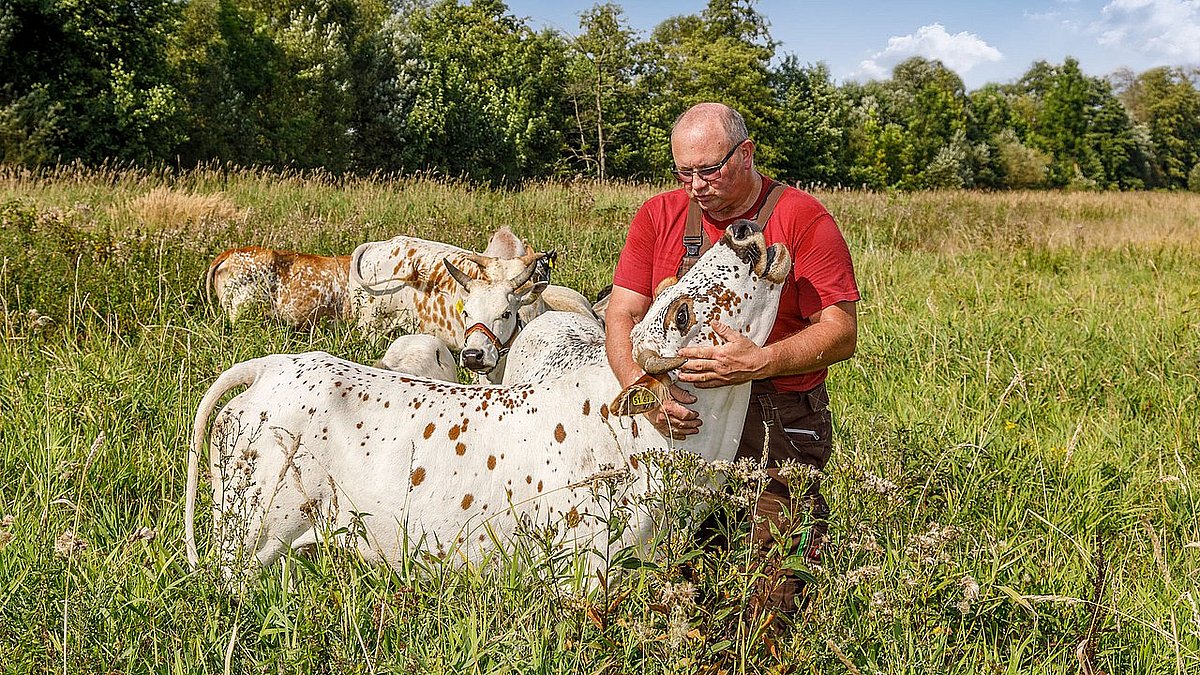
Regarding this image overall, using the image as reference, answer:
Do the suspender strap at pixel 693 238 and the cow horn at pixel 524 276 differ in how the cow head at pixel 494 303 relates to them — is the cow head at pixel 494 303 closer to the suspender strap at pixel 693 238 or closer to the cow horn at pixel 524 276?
the cow horn at pixel 524 276

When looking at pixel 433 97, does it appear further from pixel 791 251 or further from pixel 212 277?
pixel 791 251

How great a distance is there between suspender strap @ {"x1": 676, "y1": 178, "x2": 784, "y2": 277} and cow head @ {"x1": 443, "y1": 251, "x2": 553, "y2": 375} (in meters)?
2.32

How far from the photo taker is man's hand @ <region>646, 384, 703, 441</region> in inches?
116

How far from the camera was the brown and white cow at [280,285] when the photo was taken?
22.9 ft

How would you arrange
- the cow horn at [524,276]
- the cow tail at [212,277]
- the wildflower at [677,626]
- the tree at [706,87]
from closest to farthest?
the wildflower at [677,626] < the cow horn at [524,276] < the cow tail at [212,277] < the tree at [706,87]

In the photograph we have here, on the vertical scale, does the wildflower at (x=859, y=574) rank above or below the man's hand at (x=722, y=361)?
below

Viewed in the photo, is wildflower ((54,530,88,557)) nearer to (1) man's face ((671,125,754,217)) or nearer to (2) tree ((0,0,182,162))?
(1) man's face ((671,125,754,217))

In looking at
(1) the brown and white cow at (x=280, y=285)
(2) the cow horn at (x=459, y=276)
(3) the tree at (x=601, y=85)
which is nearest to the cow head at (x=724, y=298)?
(2) the cow horn at (x=459, y=276)

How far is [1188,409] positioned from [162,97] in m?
27.3

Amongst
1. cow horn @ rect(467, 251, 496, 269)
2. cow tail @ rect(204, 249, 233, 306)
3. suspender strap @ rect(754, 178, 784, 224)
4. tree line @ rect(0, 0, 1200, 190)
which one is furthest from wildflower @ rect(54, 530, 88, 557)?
tree line @ rect(0, 0, 1200, 190)

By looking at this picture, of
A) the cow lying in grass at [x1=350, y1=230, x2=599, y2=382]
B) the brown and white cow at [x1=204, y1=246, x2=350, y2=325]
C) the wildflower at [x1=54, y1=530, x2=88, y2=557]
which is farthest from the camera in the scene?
the brown and white cow at [x1=204, y1=246, x2=350, y2=325]

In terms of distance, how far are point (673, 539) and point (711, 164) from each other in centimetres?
145

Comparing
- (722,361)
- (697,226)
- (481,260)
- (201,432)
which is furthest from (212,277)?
(722,361)

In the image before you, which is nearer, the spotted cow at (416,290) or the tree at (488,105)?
the spotted cow at (416,290)
